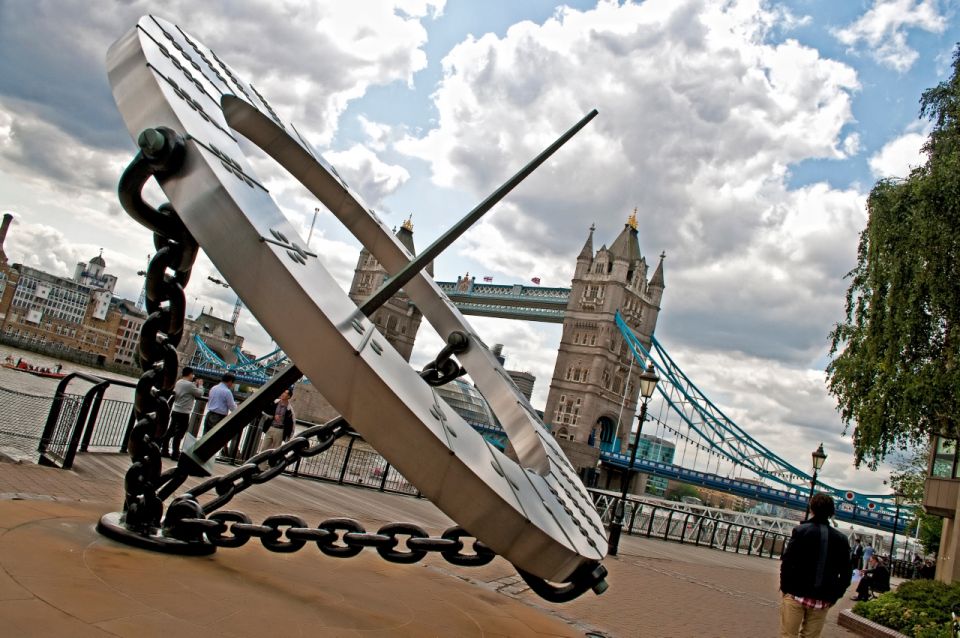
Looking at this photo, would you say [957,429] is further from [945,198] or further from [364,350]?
[364,350]

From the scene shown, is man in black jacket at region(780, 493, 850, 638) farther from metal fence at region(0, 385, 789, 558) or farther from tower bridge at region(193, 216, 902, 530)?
tower bridge at region(193, 216, 902, 530)

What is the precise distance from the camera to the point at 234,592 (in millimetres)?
2924

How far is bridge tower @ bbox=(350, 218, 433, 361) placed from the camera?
70.7 meters

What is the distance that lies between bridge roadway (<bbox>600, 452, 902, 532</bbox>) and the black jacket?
36.8 m

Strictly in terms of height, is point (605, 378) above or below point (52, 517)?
above

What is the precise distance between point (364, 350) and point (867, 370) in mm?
15573

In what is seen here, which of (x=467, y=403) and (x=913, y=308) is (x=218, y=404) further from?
(x=467, y=403)

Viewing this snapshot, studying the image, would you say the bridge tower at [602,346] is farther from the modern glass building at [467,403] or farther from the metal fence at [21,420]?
→ the metal fence at [21,420]

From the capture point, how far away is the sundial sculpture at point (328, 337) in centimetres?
262

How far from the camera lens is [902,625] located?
25.0 feet

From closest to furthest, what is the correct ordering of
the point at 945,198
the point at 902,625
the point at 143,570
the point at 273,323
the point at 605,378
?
the point at 273,323, the point at 143,570, the point at 902,625, the point at 945,198, the point at 605,378

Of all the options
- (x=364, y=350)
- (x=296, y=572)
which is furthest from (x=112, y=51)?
(x=296, y=572)

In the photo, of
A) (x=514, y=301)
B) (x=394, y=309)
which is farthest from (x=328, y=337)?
(x=394, y=309)

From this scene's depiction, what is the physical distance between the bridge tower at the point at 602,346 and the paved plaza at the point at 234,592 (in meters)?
50.1
